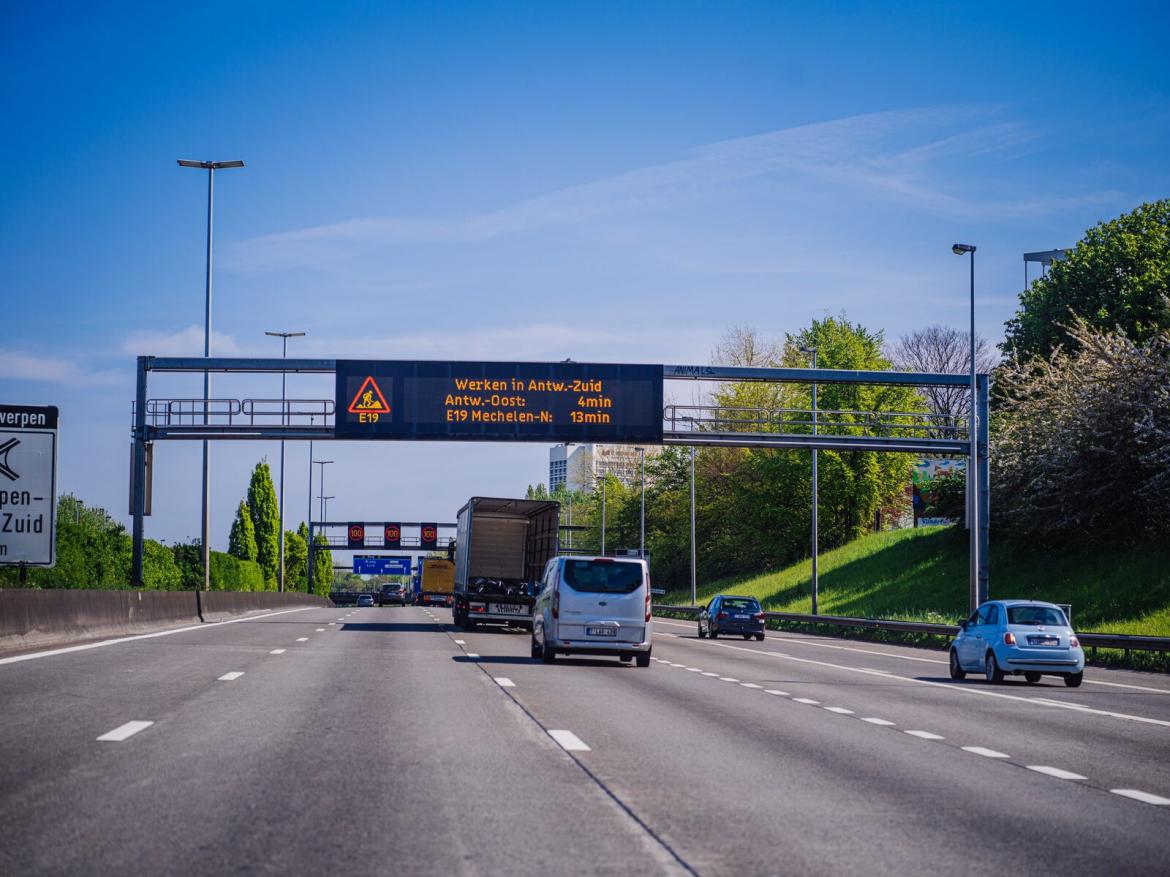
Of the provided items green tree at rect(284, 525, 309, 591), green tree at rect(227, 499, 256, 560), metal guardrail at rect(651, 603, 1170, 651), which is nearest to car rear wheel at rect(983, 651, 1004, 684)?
metal guardrail at rect(651, 603, 1170, 651)

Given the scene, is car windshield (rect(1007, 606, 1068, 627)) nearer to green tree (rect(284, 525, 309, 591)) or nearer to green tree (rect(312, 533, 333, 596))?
green tree (rect(284, 525, 309, 591))

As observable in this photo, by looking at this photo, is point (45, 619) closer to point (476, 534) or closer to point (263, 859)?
point (476, 534)

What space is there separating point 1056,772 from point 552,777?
401 cm

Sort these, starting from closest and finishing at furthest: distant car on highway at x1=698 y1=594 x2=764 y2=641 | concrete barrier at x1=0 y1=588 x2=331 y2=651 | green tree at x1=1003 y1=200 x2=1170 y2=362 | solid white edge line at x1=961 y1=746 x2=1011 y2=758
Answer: solid white edge line at x1=961 y1=746 x2=1011 y2=758 → concrete barrier at x1=0 y1=588 x2=331 y2=651 → distant car on highway at x1=698 y1=594 x2=764 y2=641 → green tree at x1=1003 y1=200 x2=1170 y2=362

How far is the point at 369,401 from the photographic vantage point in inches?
1574

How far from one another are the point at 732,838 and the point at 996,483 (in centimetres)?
4434

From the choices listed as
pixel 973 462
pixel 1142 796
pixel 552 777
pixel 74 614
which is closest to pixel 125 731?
pixel 552 777

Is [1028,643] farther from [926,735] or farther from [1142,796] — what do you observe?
[1142,796]

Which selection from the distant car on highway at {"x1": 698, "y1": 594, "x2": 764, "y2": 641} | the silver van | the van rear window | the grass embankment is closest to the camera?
the silver van

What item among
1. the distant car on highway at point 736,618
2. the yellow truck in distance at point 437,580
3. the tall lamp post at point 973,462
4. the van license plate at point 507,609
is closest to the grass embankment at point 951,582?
the tall lamp post at point 973,462

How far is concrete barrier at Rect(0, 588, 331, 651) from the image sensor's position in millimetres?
23953

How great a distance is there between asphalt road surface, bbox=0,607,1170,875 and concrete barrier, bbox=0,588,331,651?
4.16 m

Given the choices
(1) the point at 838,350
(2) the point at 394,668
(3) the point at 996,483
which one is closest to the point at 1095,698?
(2) the point at 394,668

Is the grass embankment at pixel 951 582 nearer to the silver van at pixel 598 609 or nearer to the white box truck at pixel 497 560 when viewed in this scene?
the white box truck at pixel 497 560
